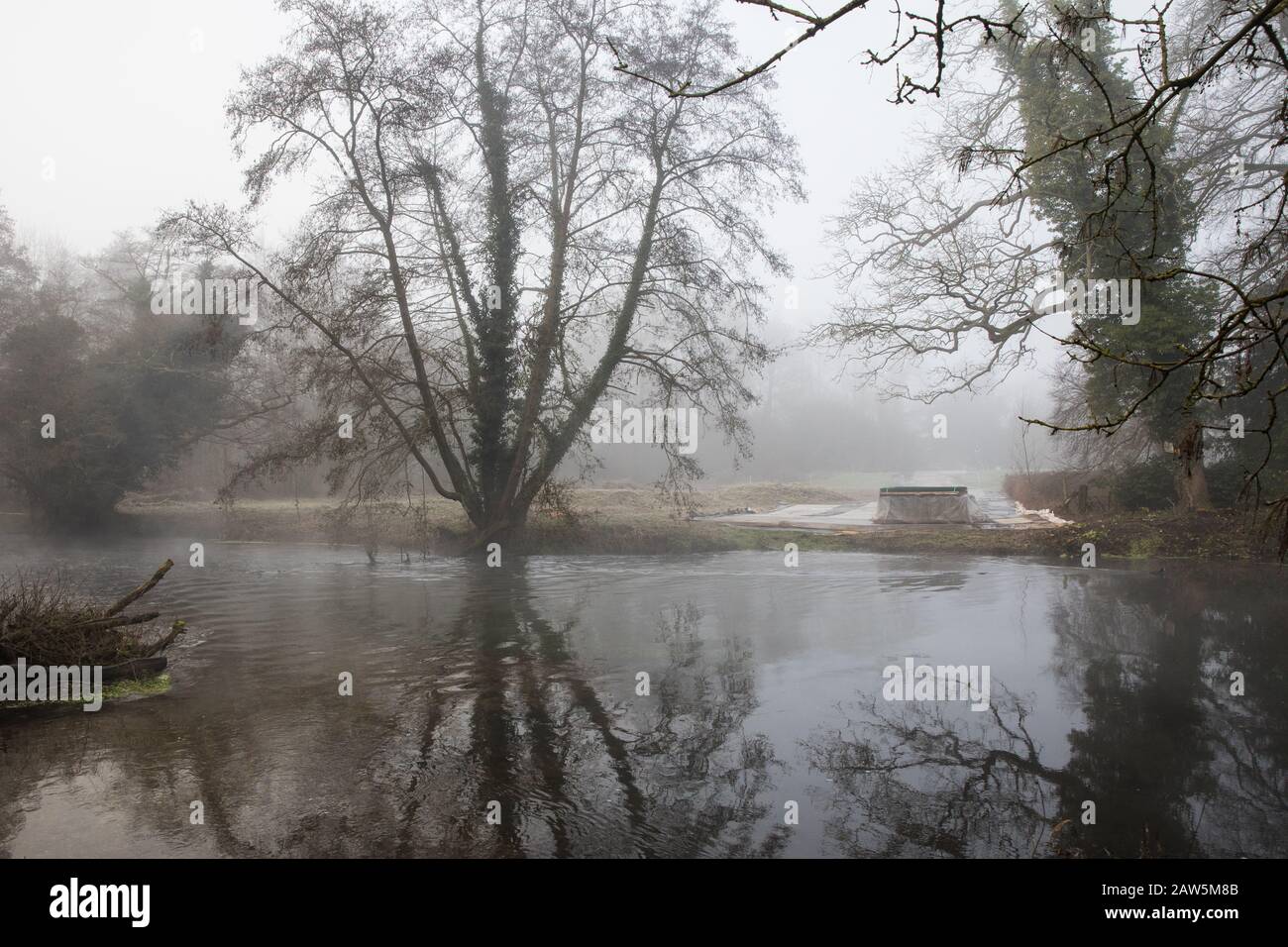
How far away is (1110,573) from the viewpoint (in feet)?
49.9

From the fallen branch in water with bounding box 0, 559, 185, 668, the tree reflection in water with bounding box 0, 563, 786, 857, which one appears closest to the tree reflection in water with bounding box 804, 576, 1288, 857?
the tree reflection in water with bounding box 0, 563, 786, 857

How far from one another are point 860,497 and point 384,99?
86.1ft

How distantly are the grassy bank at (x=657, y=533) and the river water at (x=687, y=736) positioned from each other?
4.14 metres

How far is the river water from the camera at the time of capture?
5.10m

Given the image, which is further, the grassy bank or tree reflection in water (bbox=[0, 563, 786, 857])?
the grassy bank

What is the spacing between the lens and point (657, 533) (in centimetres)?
2117

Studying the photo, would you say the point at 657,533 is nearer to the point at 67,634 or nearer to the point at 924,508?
the point at 924,508

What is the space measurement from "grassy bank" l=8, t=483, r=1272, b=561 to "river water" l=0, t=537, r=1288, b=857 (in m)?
4.14

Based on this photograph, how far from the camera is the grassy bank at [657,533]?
1731cm

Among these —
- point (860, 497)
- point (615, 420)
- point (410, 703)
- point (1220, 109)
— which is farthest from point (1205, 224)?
point (410, 703)
